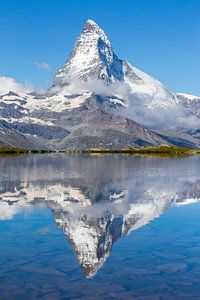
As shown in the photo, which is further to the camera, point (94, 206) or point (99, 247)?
point (94, 206)

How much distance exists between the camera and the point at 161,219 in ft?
165

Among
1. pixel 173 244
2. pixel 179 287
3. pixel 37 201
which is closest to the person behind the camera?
pixel 179 287

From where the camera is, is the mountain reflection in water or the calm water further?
the mountain reflection in water

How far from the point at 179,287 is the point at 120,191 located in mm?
47738

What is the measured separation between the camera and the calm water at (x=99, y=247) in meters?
27.2

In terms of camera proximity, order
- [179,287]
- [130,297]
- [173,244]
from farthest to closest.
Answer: [173,244], [179,287], [130,297]

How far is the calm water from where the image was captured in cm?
2716

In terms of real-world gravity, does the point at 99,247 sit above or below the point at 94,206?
below

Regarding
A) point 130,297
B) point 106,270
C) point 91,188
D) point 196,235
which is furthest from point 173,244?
point 91,188

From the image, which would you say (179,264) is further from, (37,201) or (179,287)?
(37,201)

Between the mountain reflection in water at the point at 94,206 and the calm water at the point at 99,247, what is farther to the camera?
the mountain reflection in water at the point at 94,206

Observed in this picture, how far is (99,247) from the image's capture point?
36.4m

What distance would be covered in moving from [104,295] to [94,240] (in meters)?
12.9

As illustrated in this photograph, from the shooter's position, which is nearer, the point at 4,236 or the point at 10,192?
the point at 4,236
